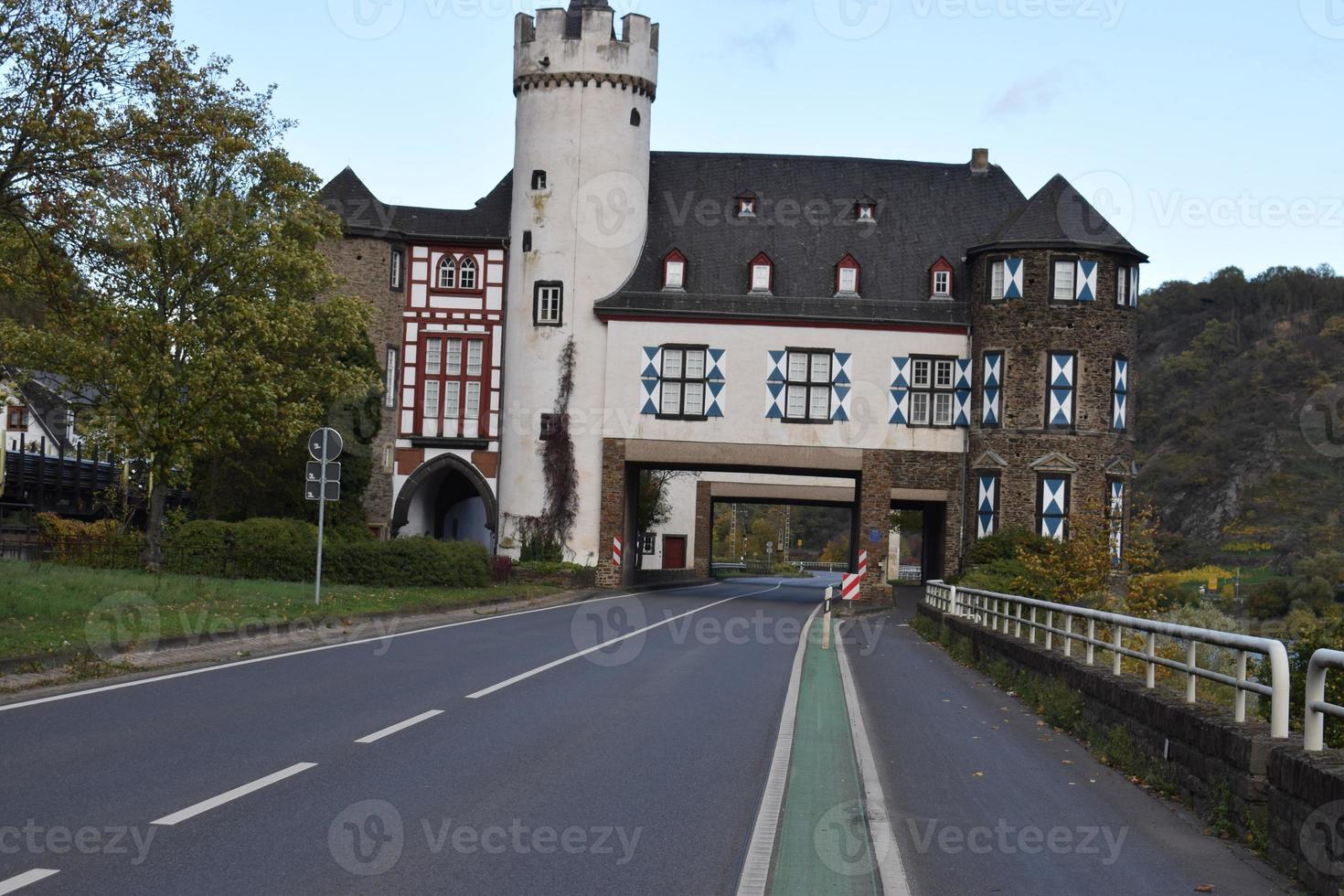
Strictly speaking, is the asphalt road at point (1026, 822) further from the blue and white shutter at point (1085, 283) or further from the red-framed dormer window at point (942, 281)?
the red-framed dormer window at point (942, 281)

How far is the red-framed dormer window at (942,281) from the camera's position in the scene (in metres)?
49.1

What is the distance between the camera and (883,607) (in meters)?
44.5

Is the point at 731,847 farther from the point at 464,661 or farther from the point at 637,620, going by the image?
the point at 637,620

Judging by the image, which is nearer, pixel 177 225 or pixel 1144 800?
pixel 1144 800

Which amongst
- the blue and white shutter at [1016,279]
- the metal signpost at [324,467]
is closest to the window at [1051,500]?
the blue and white shutter at [1016,279]

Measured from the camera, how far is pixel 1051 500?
4616 centimetres

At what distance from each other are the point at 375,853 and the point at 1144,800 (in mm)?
5341

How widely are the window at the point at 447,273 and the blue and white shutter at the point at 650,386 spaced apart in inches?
306

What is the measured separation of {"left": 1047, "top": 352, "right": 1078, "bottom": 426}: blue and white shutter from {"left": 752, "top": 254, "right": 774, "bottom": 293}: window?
962 centimetres

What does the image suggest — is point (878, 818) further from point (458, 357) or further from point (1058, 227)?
point (458, 357)

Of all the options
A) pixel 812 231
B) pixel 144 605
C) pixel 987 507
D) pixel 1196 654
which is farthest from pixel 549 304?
pixel 1196 654

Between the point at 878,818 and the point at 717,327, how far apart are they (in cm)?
4050

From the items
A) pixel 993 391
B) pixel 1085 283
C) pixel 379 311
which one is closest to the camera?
pixel 1085 283

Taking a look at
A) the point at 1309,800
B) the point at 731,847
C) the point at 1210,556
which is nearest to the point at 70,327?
the point at 731,847
